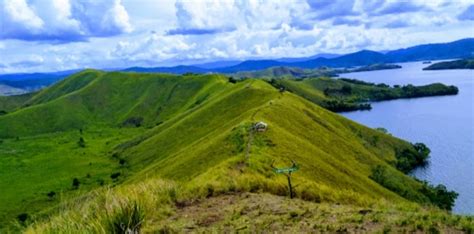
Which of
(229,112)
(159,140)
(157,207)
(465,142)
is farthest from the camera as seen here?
(465,142)

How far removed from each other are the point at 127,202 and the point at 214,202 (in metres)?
6.65

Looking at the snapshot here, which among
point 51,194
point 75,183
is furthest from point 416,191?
point 51,194

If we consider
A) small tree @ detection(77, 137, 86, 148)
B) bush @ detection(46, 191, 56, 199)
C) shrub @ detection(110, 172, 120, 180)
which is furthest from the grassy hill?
small tree @ detection(77, 137, 86, 148)

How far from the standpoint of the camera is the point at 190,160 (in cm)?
5003

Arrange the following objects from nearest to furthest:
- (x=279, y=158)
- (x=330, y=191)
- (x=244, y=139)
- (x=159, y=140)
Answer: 1. (x=330, y=191)
2. (x=279, y=158)
3. (x=244, y=139)
4. (x=159, y=140)

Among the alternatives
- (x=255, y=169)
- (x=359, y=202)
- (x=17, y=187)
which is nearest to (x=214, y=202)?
(x=359, y=202)

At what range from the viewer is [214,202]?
60.3 ft

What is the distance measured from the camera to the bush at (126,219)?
11023mm

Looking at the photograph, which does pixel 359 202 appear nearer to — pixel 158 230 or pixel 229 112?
pixel 158 230

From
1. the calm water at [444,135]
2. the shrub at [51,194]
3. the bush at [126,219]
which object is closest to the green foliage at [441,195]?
the calm water at [444,135]

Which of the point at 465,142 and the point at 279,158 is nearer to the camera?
the point at 279,158

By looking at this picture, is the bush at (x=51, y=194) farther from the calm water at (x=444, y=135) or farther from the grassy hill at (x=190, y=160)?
the calm water at (x=444, y=135)

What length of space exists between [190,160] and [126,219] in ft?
127

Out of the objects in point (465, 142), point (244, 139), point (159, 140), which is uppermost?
point (244, 139)
